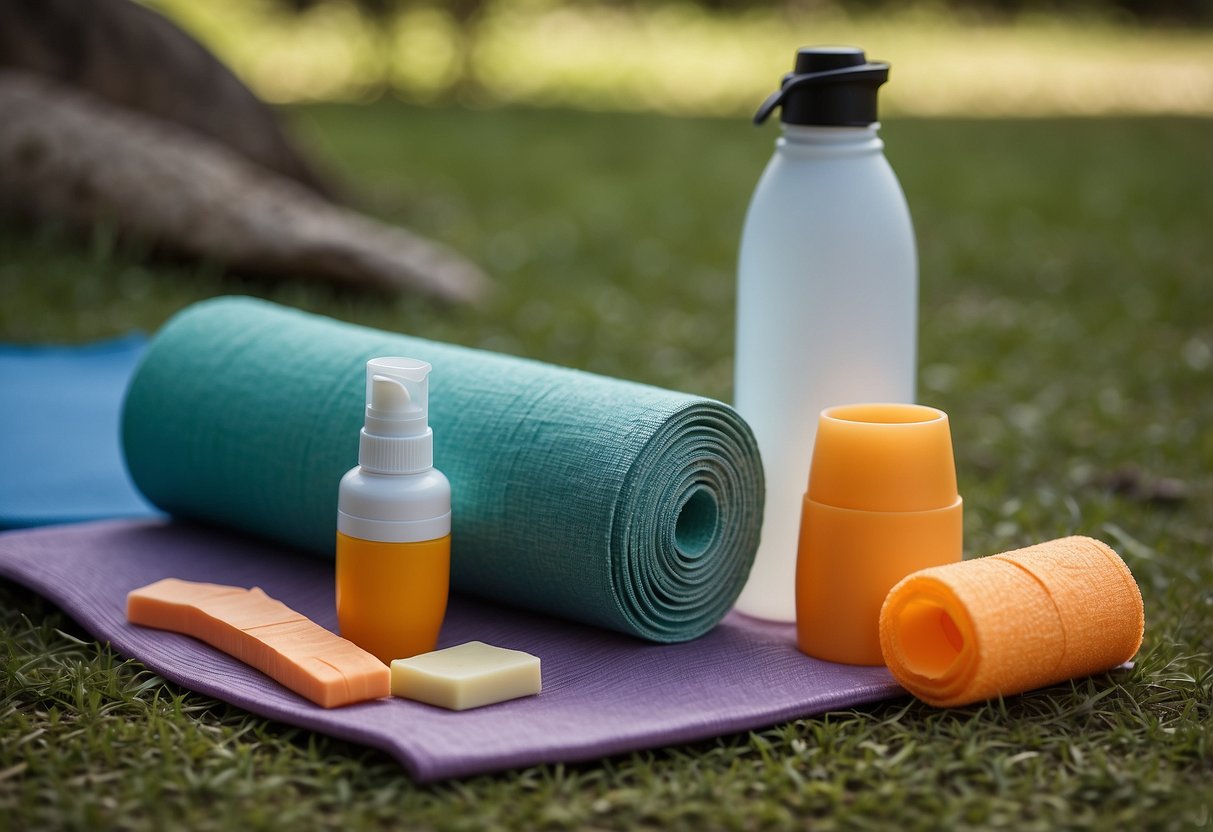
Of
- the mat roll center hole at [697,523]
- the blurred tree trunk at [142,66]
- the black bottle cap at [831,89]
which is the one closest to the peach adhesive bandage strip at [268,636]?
the mat roll center hole at [697,523]

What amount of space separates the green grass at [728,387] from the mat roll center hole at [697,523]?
0.33 metres

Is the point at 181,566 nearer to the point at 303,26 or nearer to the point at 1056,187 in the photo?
the point at 1056,187

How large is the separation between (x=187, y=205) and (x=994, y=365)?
8.05 feet

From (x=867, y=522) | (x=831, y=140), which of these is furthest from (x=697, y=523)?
(x=831, y=140)

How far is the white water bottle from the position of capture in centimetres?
209

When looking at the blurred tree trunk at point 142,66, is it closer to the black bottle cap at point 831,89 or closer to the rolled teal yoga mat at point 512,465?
the rolled teal yoga mat at point 512,465

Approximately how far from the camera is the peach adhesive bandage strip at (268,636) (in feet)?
5.92

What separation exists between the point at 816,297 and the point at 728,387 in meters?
1.57

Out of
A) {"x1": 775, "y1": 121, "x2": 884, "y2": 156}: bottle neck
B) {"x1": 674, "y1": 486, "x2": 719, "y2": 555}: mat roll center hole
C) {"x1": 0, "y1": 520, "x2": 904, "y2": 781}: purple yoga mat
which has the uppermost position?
{"x1": 775, "y1": 121, "x2": 884, "y2": 156}: bottle neck

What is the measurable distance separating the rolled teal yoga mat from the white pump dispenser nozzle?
189mm

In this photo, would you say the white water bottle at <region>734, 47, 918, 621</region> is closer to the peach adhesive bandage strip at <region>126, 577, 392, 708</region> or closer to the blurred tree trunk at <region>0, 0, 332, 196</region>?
the peach adhesive bandage strip at <region>126, 577, 392, 708</region>

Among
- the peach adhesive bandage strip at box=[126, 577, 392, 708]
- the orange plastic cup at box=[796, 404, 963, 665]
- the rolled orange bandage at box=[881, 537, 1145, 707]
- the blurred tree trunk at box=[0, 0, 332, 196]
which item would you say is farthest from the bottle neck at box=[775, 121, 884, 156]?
the blurred tree trunk at box=[0, 0, 332, 196]

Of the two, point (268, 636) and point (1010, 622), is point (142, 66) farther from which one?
point (1010, 622)

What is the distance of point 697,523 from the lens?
2.12m
